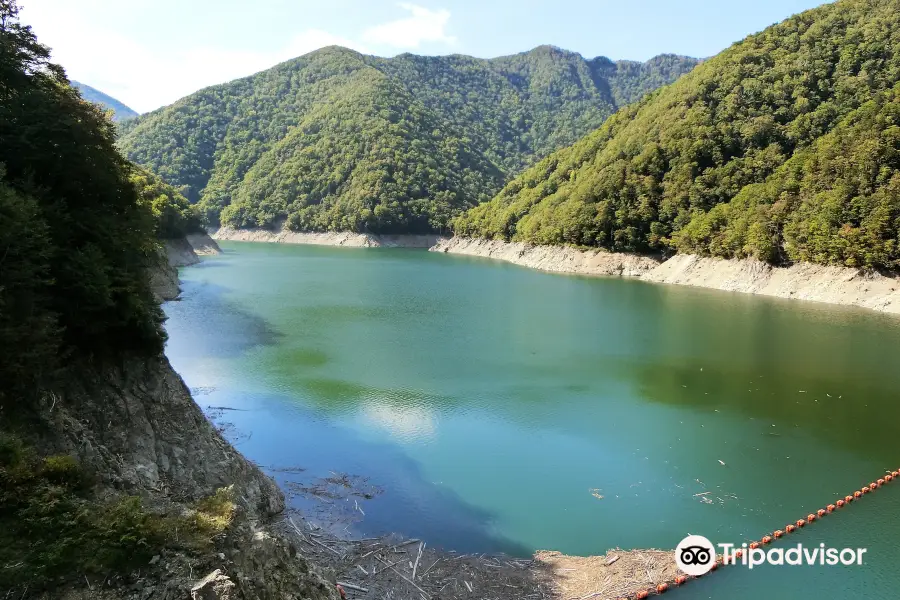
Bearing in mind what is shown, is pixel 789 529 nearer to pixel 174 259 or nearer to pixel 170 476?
pixel 170 476

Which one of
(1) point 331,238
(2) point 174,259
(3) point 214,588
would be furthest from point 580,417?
(1) point 331,238

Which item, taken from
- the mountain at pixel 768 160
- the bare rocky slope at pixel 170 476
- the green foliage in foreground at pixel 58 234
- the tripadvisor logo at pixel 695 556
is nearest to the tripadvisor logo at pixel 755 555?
the tripadvisor logo at pixel 695 556

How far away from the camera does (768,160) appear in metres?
61.8

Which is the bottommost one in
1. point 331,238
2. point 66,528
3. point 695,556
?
point 695,556

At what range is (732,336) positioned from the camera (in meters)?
31.8

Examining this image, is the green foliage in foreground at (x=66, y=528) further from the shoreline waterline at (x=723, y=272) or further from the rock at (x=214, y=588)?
the shoreline waterline at (x=723, y=272)

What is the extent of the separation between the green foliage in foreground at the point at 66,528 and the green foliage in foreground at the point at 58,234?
256 centimetres

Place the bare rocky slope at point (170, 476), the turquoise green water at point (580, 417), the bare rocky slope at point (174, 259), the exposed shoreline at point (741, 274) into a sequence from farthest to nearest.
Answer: the exposed shoreline at point (741, 274) < the bare rocky slope at point (174, 259) < the turquoise green water at point (580, 417) < the bare rocky slope at point (170, 476)

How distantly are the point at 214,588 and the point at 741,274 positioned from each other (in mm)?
53834

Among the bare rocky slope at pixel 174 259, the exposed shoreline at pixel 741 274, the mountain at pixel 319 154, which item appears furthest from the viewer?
the mountain at pixel 319 154

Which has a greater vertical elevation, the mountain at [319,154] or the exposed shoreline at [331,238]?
the mountain at [319,154]

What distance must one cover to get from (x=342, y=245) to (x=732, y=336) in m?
94.9

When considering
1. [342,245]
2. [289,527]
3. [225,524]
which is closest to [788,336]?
[289,527]

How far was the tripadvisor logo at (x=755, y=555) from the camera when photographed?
10.8 m
